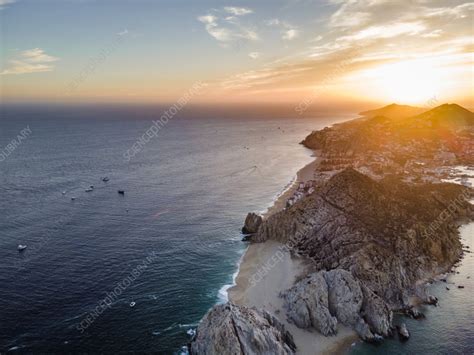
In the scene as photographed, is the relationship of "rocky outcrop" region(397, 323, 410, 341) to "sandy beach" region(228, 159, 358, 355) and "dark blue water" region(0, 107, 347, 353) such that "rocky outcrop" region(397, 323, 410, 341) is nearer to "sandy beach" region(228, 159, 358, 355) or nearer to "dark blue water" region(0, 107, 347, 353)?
"sandy beach" region(228, 159, 358, 355)

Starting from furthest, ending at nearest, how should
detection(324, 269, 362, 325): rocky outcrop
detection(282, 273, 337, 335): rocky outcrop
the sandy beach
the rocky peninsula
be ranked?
detection(324, 269, 362, 325): rocky outcrop → detection(282, 273, 337, 335): rocky outcrop → the sandy beach → the rocky peninsula

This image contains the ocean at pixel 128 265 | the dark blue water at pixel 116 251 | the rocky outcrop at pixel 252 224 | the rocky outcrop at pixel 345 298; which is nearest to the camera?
the ocean at pixel 128 265

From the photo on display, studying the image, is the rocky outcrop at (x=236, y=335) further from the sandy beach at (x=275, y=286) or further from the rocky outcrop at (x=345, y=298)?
the rocky outcrop at (x=345, y=298)

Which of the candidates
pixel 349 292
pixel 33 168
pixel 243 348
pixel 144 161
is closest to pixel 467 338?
pixel 349 292

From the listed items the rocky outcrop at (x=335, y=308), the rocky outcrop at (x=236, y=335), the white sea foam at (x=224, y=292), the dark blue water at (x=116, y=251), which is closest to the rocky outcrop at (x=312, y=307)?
the rocky outcrop at (x=335, y=308)

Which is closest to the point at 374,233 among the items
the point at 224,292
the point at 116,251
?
the point at 224,292

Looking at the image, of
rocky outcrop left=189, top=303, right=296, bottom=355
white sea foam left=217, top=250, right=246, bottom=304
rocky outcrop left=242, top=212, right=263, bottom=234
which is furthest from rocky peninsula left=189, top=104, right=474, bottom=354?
white sea foam left=217, top=250, right=246, bottom=304

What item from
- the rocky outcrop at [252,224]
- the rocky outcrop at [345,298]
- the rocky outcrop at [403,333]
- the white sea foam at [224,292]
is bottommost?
the rocky outcrop at [403,333]
